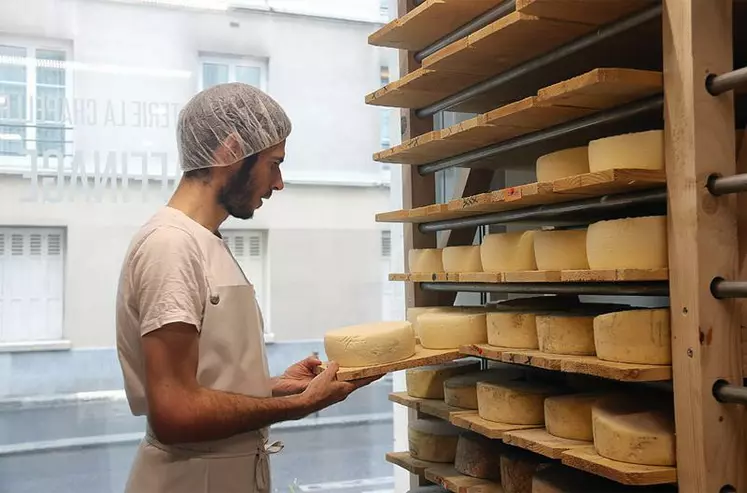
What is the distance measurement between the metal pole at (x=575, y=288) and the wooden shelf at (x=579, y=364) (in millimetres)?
159

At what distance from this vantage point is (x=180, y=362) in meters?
1.58

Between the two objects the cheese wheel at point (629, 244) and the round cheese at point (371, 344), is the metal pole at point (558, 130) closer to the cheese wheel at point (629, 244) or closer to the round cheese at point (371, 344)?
the cheese wheel at point (629, 244)

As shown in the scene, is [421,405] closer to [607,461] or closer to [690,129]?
[607,461]

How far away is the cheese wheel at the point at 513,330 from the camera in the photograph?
70.3 inches

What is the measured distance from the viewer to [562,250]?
1.68 metres

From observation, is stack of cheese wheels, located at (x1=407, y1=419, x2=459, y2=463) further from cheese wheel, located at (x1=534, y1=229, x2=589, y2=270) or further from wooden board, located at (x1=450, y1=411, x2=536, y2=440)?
cheese wheel, located at (x1=534, y1=229, x2=589, y2=270)

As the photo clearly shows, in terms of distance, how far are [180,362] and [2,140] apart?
2.24m

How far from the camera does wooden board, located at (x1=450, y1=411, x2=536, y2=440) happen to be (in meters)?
1.77

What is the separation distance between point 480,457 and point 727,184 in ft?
3.37

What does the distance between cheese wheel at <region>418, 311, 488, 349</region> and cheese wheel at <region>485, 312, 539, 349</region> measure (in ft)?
0.18

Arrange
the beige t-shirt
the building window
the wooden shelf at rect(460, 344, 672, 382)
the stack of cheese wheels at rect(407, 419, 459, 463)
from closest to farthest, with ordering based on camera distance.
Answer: the wooden shelf at rect(460, 344, 672, 382), the beige t-shirt, the stack of cheese wheels at rect(407, 419, 459, 463), the building window

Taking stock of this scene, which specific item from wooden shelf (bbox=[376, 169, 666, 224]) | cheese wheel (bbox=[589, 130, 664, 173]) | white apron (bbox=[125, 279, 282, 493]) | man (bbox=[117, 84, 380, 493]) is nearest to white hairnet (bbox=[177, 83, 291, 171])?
man (bbox=[117, 84, 380, 493])

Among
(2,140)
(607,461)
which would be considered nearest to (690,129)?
(607,461)

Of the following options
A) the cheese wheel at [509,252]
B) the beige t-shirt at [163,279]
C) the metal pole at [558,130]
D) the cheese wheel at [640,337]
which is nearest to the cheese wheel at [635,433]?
the cheese wheel at [640,337]
